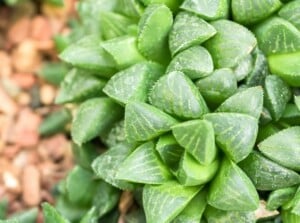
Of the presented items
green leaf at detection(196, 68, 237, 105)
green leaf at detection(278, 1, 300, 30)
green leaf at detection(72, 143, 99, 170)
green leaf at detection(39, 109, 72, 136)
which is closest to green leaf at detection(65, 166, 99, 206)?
green leaf at detection(72, 143, 99, 170)

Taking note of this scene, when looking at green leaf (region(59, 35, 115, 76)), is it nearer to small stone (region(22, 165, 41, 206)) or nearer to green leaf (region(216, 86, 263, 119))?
green leaf (region(216, 86, 263, 119))

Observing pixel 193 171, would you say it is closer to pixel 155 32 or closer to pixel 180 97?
pixel 180 97

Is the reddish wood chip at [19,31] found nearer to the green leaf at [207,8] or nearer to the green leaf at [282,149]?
the green leaf at [207,8]

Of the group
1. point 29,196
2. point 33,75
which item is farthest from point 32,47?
point 29,196

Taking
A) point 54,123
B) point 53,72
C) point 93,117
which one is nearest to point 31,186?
point 54,123

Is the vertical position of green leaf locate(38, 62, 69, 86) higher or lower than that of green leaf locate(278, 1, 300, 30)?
lower

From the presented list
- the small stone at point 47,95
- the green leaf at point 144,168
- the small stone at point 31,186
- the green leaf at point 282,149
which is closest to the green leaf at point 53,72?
the small stone at point 47,95
